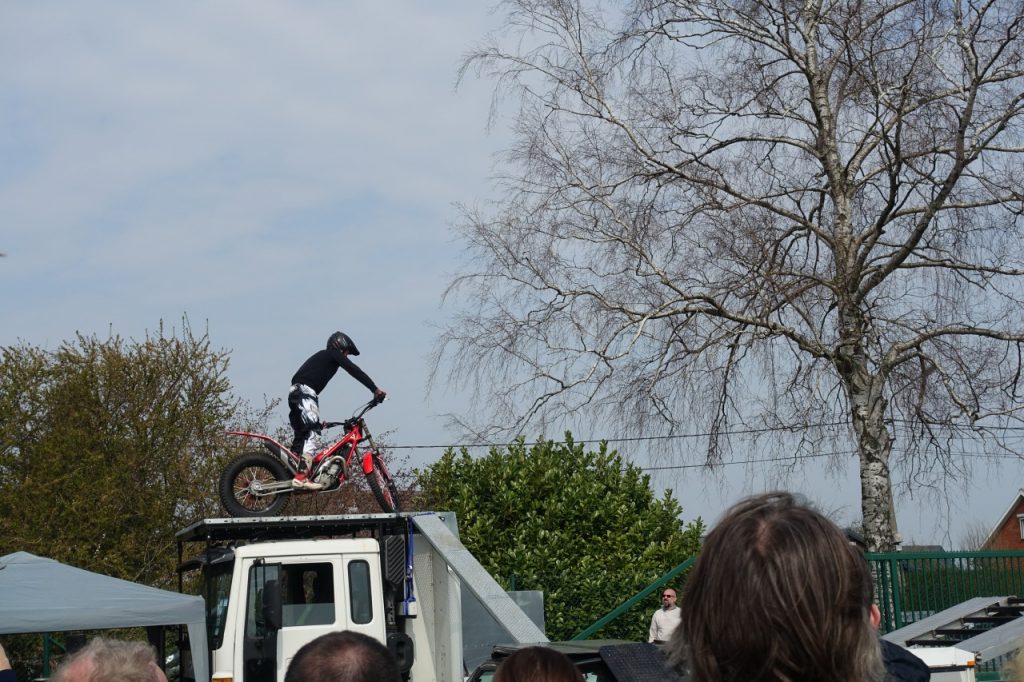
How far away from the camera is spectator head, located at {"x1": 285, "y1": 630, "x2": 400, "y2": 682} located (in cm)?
278

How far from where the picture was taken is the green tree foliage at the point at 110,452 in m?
20.3

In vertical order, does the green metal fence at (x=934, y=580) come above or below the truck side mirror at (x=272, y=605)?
below

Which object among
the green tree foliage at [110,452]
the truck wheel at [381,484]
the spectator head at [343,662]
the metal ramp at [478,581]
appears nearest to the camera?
the spectator head at [343,662]

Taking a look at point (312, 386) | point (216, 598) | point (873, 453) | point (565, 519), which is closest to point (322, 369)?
point (312, 386)

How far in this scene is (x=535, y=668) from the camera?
3266 mm

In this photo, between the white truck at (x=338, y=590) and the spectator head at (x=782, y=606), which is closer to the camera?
the spectator head at (x=782, y=606)

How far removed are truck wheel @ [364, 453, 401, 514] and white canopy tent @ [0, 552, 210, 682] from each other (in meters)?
2.32

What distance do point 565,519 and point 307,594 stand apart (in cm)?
715

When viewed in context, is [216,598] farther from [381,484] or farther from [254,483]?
[381,484]

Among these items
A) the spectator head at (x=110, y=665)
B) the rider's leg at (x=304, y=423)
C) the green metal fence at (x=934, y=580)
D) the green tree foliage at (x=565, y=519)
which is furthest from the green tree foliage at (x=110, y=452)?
the spectator head at (x=110, y=665)

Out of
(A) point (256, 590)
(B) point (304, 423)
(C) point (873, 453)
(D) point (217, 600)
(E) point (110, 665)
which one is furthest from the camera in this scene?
(C) point (873, 453)

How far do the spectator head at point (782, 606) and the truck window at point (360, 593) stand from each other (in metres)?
8.77

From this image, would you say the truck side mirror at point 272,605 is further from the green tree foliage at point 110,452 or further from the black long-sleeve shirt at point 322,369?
the green tree foliage at point 110,452

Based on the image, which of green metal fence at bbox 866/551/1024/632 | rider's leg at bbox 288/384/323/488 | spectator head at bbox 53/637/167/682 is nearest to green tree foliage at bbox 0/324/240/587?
rider's leg at bbox 288/384/323/488
